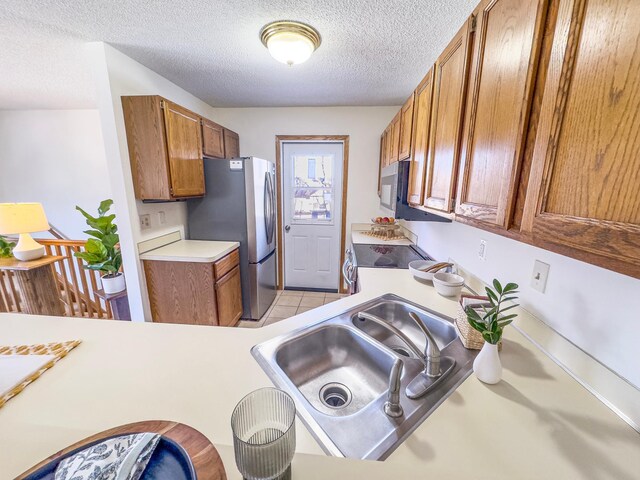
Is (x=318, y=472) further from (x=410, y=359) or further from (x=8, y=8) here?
(x=8, y=8)

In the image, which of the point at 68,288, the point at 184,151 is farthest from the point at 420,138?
the point at 68,288

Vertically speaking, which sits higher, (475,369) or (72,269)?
(475,369)

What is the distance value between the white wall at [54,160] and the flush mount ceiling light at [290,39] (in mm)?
3208

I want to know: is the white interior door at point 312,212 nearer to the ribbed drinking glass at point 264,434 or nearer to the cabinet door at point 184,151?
the cabinet door at point 184,151

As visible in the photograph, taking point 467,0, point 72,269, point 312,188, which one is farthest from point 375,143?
point 72,269

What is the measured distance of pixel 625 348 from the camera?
0.68m

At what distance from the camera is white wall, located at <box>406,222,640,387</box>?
0.68 metres

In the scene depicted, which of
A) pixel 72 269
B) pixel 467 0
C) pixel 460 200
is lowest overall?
pixel 72 269

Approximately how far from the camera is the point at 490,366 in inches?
30.6

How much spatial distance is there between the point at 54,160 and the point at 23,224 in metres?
1.85

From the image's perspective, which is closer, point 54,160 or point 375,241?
point 375,241

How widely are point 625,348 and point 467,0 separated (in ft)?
5.50

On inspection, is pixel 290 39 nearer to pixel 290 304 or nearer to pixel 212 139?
pixel 212 139

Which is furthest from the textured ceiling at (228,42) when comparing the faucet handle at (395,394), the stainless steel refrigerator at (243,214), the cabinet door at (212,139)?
the faucet handle at (395,394)
